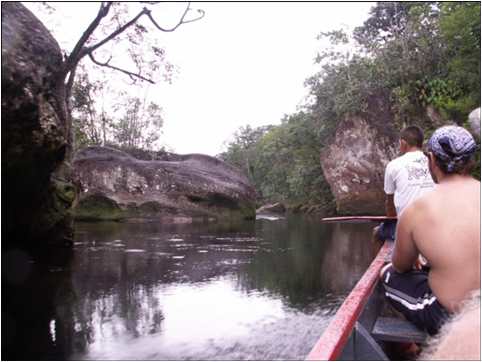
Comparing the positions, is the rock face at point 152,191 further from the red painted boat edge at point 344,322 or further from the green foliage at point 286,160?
the red painted boat edge at point 344,322

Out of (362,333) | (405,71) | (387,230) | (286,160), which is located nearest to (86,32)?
(387,230)

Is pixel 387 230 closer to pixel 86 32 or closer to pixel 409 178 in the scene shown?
pixel 409 178

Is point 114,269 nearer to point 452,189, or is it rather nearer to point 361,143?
point 452,189

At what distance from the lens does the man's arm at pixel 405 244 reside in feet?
7.68

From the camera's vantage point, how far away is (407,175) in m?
4.09

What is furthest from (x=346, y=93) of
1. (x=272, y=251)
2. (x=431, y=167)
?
(x=431, y=167)

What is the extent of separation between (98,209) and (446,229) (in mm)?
17676

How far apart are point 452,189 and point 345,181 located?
71.3 feet

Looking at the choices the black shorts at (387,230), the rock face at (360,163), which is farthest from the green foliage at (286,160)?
the black shorts at (387,230)

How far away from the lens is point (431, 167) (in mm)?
2441

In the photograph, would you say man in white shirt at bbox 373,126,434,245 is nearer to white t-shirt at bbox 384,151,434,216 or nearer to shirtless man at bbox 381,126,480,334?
white t-shirt at bbox 384,151,434,216

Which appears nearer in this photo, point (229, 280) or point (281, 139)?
point (229, 280)

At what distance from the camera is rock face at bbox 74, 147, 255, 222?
18.7 metres

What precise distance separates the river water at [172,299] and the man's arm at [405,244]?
1869 mm
